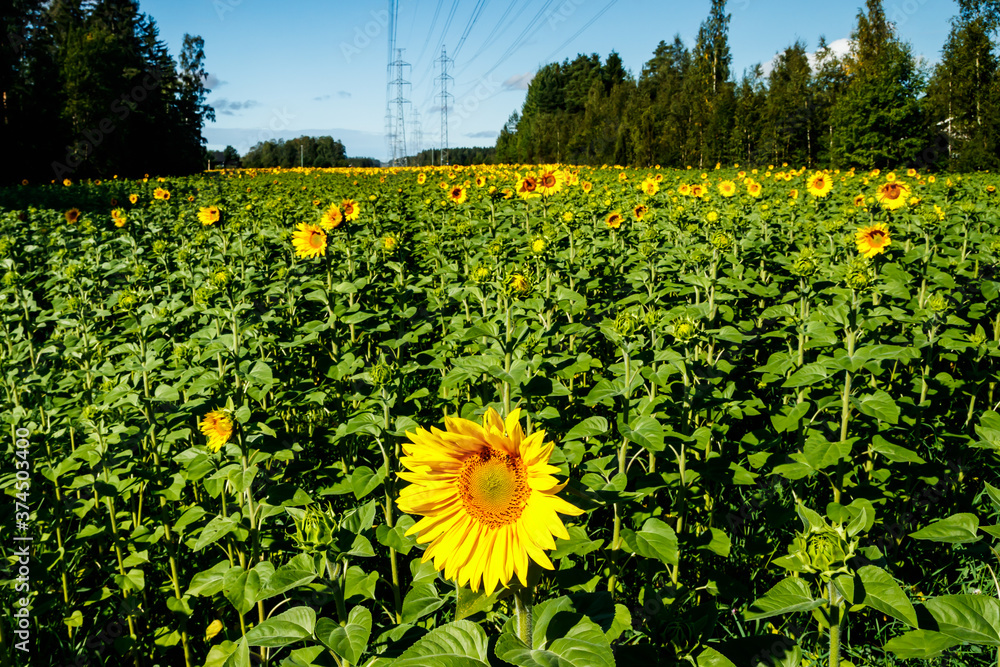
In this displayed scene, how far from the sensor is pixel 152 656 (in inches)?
98.2

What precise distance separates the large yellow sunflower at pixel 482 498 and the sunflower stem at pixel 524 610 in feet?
0.20

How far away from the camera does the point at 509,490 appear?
3.81ft

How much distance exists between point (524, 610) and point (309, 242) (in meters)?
4.40

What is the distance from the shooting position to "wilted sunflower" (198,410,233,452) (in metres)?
2.43

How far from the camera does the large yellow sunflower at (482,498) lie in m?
1.11

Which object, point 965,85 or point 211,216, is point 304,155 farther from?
point 211,216

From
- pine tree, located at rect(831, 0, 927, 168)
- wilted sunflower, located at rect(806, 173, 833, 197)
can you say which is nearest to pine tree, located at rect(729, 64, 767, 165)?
pine tree, located at rect(831, 0, 927, 168)

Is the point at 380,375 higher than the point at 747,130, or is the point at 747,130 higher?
the point at 747,130

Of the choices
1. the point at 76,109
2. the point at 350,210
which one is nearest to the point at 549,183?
the point at 350,210

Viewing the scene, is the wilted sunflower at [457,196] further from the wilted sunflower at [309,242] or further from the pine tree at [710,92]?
the pine tree at [710,92]

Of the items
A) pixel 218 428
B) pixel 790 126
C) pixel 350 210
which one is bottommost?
pixel 218 428

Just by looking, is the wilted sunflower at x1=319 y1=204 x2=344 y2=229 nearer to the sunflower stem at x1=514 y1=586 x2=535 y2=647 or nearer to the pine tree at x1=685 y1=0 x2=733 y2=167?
the sunflower stem at x1=514 y1=586 x2=535 y2=647

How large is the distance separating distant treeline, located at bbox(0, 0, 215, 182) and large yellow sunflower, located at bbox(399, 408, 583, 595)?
33.2 meters

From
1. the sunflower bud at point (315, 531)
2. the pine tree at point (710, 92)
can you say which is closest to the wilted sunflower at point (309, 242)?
the sunflower bud at point (315, 531)
